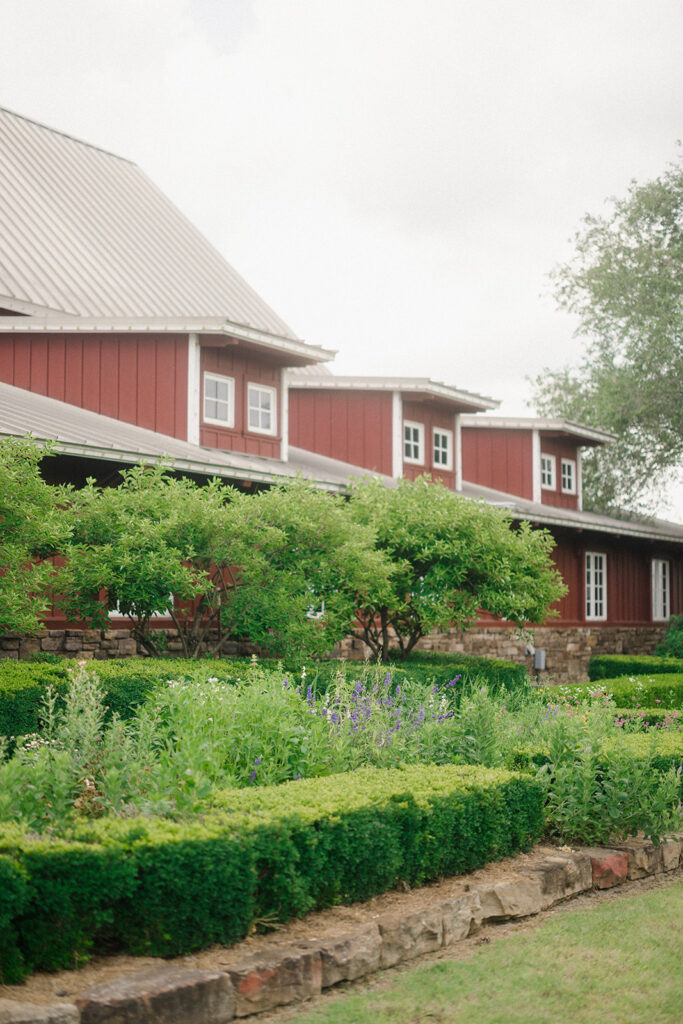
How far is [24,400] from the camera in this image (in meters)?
16.0

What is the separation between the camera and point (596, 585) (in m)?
28.6

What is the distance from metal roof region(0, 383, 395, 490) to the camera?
13.0 meters

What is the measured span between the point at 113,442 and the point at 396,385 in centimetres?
1024

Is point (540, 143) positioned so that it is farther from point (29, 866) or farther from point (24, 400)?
point (29, 866)

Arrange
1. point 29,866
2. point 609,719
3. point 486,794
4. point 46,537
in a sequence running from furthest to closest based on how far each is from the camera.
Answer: point 46,537
point 609,719
point 486,794
point 29,866

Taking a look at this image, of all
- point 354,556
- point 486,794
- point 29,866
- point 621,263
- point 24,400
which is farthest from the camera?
point 621,263

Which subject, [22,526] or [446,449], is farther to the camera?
[446,449]

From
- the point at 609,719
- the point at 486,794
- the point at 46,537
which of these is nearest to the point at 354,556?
the point at 46,537

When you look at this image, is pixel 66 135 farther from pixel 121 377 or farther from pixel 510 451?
pixel 510 451

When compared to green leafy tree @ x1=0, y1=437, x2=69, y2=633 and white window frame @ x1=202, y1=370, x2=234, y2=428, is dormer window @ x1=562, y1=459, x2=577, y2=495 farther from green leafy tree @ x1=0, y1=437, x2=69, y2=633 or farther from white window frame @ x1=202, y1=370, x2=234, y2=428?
green leafy tree @ x1=0, y1=437, x2=69, y2=633

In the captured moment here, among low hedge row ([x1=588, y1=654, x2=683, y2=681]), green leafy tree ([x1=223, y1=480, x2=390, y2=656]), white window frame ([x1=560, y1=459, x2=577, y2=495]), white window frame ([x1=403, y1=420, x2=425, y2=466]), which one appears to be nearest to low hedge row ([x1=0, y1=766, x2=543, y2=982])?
green leafy tree ([x1=223, y1=480, x2=390, y2=656])

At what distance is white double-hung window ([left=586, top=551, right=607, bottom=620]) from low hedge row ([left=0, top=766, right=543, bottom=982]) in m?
22.3

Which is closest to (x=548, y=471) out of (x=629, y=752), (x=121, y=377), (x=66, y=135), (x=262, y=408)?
(x=262, y=408)

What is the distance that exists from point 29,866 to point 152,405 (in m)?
14.0
